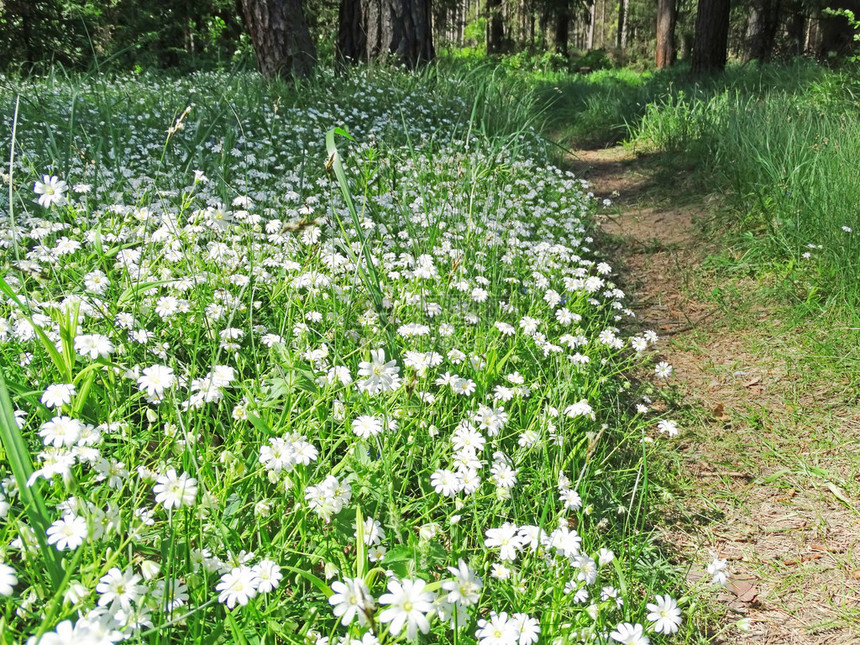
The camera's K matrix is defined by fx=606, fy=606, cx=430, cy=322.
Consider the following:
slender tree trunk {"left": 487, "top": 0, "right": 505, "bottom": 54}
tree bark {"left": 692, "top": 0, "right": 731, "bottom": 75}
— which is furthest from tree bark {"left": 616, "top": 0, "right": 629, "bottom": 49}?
tree bark {"left": 692, "top": 0, "right": 731, "bottom": 75}

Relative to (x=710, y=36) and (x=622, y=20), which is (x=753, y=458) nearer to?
(x=710, y=36)

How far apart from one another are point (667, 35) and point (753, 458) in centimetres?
1776

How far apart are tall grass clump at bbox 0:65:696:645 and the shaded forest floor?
0.71ft

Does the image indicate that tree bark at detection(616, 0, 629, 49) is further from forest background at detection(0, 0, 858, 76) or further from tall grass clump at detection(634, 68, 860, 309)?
tall grass clump at detection(634, 68, 860, 309)

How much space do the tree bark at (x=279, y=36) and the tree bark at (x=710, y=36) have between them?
21.9 feet

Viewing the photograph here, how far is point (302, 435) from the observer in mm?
1769

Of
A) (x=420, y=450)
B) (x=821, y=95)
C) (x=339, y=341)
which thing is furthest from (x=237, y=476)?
(x=821, y=95)

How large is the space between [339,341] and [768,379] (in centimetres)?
230

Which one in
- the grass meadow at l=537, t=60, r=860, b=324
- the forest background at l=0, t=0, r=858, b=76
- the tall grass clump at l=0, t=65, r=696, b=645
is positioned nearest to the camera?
the tall grass clump at l=0, t=65, r=696, b=645

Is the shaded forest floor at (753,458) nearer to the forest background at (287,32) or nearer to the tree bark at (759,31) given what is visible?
the forest background at (287,32)

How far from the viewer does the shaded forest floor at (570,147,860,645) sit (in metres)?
1.98

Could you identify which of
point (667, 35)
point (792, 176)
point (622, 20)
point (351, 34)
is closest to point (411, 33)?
point (351, 34)

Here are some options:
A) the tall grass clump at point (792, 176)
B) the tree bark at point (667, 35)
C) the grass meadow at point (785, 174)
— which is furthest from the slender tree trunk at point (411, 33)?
the tree bark at point (667, 35)

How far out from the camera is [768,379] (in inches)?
125
